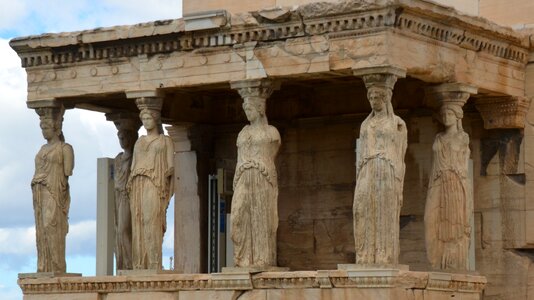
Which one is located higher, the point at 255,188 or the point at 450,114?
the point at 450,114

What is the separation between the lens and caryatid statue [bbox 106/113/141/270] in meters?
22.6

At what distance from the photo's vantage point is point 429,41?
2025 cm

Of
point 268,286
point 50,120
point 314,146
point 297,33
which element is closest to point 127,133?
point 50,120

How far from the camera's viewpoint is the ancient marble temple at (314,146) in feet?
64.7

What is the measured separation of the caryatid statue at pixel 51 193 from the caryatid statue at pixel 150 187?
3.49ft

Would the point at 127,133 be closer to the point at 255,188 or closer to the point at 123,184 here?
the point at 123,184

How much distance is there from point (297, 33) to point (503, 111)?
2.92 meters

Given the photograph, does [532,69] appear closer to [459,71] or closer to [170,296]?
[459,71]

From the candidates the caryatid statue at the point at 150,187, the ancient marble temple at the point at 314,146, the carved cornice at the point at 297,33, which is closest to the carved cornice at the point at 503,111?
the ancient marble temple at the point at 314,146

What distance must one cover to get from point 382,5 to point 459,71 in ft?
5.34

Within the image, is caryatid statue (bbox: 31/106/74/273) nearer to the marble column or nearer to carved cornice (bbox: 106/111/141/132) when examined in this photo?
carved cornice (bbox: 106/111/141/132)

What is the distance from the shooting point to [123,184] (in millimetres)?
22688

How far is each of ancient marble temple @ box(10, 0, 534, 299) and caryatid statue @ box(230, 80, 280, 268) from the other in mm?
19

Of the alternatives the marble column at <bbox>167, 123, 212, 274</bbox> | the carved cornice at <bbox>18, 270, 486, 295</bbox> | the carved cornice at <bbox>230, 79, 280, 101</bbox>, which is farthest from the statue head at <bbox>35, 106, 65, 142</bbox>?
the carved cornice at <bbox>230, 79, 280, 101</bbox>
